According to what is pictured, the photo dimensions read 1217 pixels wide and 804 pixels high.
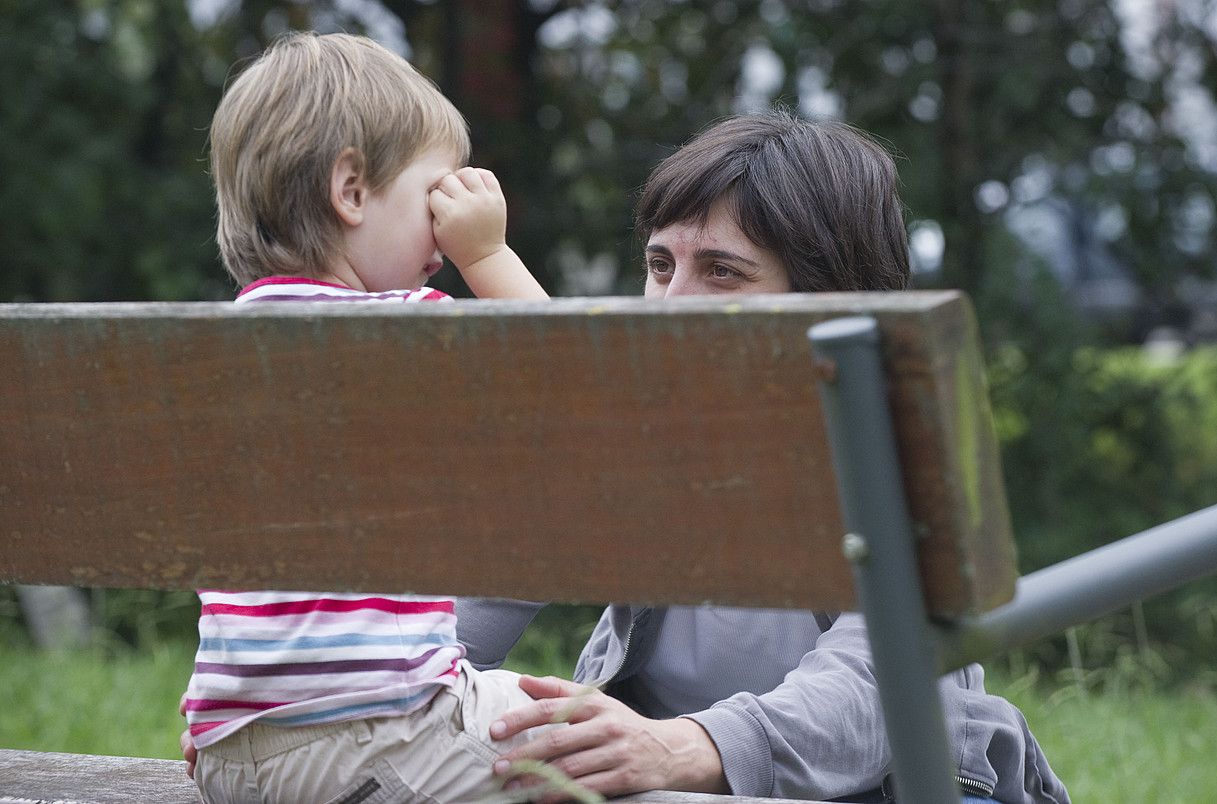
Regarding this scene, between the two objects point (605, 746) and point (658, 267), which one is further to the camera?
point (658, 267)

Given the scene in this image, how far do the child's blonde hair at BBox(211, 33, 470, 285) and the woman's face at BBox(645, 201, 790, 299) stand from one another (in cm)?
59

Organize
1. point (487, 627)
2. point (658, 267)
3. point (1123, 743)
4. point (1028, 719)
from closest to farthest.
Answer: point (487, 627), point (658, 267), point (1123, 743), point (1028, 719)

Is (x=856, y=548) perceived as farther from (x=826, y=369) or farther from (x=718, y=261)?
(x=718, y=261)

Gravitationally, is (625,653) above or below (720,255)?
below

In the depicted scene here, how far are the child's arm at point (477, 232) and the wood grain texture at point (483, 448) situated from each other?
24.3 inches

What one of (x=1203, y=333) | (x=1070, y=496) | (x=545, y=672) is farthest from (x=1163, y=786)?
(x=1203, y=333)

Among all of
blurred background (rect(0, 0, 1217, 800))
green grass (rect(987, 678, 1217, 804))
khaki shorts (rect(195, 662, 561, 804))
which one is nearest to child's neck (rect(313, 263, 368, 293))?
khaki shorts (rect(195, 662, 561, 804))

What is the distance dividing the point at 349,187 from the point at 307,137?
0.07m

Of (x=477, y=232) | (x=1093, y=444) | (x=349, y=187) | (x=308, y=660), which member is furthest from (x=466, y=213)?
(x=1093, y=444)

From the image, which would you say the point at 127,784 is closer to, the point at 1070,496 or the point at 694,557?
the point at 694,557

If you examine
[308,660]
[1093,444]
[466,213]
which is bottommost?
[1093,444]

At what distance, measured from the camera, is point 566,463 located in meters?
1.17

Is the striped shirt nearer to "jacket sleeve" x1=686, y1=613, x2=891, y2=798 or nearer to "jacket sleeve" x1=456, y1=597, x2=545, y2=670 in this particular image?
"jacket sleeve" x1=686, y1=613, x2=891, y2=798

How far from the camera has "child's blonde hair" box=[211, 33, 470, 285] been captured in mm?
1744
